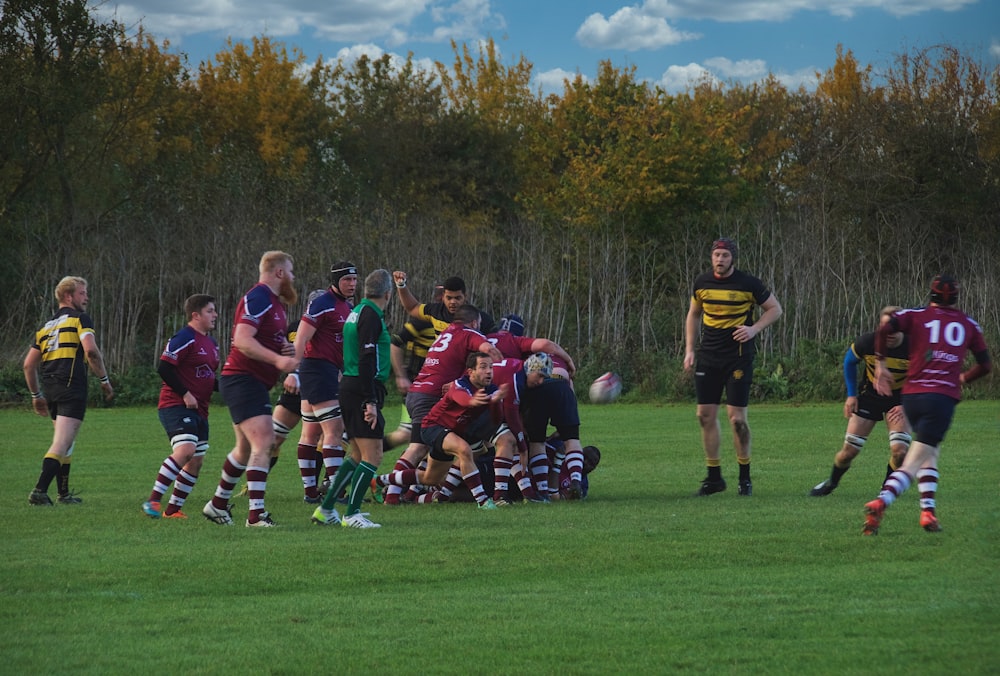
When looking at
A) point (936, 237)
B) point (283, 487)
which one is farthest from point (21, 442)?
point (936, 237)

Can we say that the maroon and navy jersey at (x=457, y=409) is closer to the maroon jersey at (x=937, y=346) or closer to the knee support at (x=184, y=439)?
the knee support at (x=184, y=439)

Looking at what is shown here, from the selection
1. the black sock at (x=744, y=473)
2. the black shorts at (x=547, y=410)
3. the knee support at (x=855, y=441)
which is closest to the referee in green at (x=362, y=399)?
the black shorts at (x=547, y=410)

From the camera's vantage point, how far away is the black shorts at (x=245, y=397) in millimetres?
10148

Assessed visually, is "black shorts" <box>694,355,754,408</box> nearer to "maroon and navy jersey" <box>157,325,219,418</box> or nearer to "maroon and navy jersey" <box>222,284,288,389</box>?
"maroon and navy jersey" <box>222,284,288,389</box>

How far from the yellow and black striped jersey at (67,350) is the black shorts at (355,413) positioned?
3225mm

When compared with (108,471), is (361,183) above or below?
above

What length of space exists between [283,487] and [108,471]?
2.85m

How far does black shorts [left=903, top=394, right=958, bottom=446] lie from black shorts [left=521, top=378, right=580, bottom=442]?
3.73m

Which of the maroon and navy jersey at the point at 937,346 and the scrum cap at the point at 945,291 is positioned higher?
the scrum cap at the point at 945,291

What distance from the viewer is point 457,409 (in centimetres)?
1157

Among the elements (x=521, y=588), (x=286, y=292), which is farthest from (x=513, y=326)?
(x=521, y=588)

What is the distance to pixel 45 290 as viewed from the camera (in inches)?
1154

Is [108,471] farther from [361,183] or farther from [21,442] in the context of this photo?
[361,183]

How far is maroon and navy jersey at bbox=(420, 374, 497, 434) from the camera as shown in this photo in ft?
37.8
